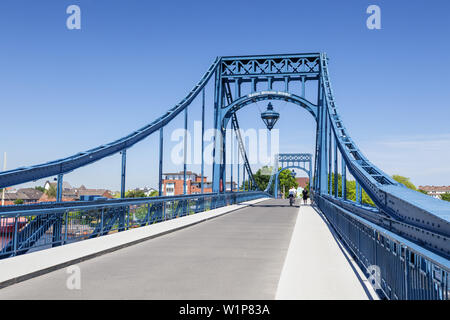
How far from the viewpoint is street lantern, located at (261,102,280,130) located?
92.8 ft

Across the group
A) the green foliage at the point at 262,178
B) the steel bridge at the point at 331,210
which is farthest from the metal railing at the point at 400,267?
the green foliage at the point at 262,178

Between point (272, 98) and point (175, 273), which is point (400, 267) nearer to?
point (175, 273)

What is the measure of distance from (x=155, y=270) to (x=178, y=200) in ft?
38.1

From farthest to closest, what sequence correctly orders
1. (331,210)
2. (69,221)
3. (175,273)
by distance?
1. (331,210)
2. (69,221)
3. (175,273)

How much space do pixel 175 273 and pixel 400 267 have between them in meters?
3.59

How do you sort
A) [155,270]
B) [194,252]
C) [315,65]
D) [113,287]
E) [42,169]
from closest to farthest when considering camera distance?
[113,287]
[155,270]
[194,252]
[42,169]
[315,65]

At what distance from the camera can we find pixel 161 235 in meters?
12.4

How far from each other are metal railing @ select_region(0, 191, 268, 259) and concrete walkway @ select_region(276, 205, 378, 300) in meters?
5.23

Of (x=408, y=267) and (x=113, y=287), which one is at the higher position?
(x=408, y=267)

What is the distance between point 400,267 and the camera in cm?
468

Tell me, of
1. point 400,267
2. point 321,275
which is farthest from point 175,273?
point 400,267
